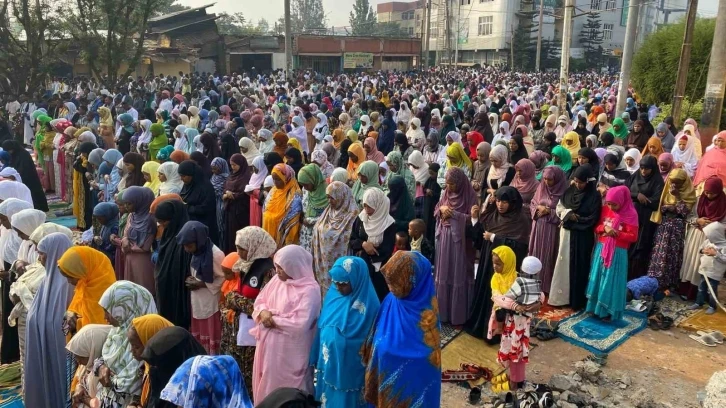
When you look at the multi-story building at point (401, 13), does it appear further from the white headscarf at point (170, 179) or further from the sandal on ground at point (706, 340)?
the sandal on ground at point (706, 340)

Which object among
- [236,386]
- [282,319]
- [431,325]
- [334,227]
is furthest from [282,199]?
[236,386]

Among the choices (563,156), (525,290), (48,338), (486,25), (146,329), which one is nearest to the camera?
(146,329)

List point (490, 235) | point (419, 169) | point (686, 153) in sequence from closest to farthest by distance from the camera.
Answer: point (490, 235) < point (419, 169) < point (686, 153)

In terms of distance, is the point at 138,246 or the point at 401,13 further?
the point at 401,13

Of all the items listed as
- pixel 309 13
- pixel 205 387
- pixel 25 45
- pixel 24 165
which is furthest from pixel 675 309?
pixel 309 13

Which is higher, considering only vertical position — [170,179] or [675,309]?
[170,179]

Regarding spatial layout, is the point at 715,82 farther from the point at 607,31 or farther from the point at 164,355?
the point at 607,31

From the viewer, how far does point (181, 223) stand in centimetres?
467

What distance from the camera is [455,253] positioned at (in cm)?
523

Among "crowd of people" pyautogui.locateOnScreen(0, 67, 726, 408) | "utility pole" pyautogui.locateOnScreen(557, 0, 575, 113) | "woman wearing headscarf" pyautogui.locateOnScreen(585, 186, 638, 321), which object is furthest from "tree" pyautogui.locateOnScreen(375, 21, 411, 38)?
"woman wearing headscarf" pyautogui.locateOnScreen(585, 186, 638, 321)

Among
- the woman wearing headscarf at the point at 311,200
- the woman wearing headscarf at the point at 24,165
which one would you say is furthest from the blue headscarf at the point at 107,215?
the woman wearing headscarf at the point at 24,165

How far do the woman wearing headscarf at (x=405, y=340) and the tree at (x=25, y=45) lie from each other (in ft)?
52.3

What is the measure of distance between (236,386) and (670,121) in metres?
10.0

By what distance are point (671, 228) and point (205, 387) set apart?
522cm
